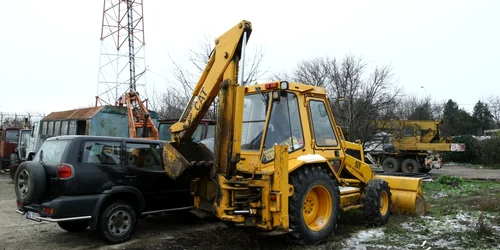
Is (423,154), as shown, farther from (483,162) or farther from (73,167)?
(73,167)

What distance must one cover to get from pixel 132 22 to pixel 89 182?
1575 cm

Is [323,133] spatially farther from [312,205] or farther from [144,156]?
[144,156]

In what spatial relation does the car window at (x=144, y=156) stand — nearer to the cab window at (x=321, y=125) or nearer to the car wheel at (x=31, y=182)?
the car wheel at (x=31, y=182)

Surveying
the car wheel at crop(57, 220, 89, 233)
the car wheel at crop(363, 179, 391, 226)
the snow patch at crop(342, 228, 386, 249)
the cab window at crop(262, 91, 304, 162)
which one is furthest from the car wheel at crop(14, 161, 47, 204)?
the car wheel at crop(363, 179, 391, 226)

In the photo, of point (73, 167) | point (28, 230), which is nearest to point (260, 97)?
point (73, 167)

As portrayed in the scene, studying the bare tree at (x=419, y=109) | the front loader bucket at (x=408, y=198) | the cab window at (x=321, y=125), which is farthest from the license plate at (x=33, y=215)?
the bare tree at (x=419, y=109)

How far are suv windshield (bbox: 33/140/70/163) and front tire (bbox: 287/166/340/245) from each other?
3.64 meters

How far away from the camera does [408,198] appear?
877 centimetres

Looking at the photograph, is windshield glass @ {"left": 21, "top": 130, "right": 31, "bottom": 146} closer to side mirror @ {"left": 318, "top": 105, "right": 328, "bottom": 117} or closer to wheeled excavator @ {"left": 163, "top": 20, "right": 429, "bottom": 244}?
wheeled excavator @ {"left": 163, "top": 20, "right": 429, "bottom": 244}

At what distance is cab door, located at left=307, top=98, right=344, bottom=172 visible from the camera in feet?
23.1

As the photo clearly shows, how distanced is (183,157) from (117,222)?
5.25ft

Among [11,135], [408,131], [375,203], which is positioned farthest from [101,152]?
[408,131]

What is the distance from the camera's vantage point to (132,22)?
67.8 ft

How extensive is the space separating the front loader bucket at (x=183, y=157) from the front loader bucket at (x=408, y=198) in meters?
4.02
